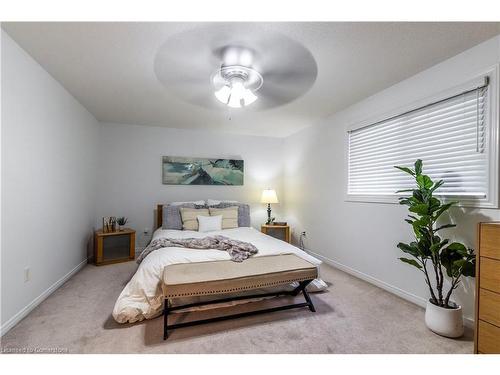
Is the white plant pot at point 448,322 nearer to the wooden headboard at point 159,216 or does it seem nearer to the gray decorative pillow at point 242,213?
the gray decorative pillow at point 242,213

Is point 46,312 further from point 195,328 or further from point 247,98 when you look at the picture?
point 247,98

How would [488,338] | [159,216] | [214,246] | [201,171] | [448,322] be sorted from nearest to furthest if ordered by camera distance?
[488,338] → [448,322] → [214,246] → [159,216] → [201,171]

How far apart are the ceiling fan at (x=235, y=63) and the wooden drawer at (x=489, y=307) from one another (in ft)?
7.02

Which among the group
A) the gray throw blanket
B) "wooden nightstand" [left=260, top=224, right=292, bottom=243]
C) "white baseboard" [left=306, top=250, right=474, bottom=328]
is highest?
the gray throw blanket

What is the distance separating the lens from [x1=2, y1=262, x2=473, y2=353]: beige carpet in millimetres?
1622

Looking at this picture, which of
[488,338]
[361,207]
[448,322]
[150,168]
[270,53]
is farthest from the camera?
[150,168]

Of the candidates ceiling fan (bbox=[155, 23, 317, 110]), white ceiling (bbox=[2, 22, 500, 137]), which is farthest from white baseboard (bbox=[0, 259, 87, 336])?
ceiling fan (bbox=[155, 23, 317, 110])

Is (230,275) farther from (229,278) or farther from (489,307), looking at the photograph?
(489,307)

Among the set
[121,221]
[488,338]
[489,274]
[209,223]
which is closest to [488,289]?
[489,274]

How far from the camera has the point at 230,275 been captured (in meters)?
1.94

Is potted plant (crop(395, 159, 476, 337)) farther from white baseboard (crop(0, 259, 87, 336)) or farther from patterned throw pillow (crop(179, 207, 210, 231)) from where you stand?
white baseboard (crop(0, 259, 87, 336))

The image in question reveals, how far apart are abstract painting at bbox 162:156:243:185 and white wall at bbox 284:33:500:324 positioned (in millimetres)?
1164

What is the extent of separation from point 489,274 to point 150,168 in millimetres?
4426
